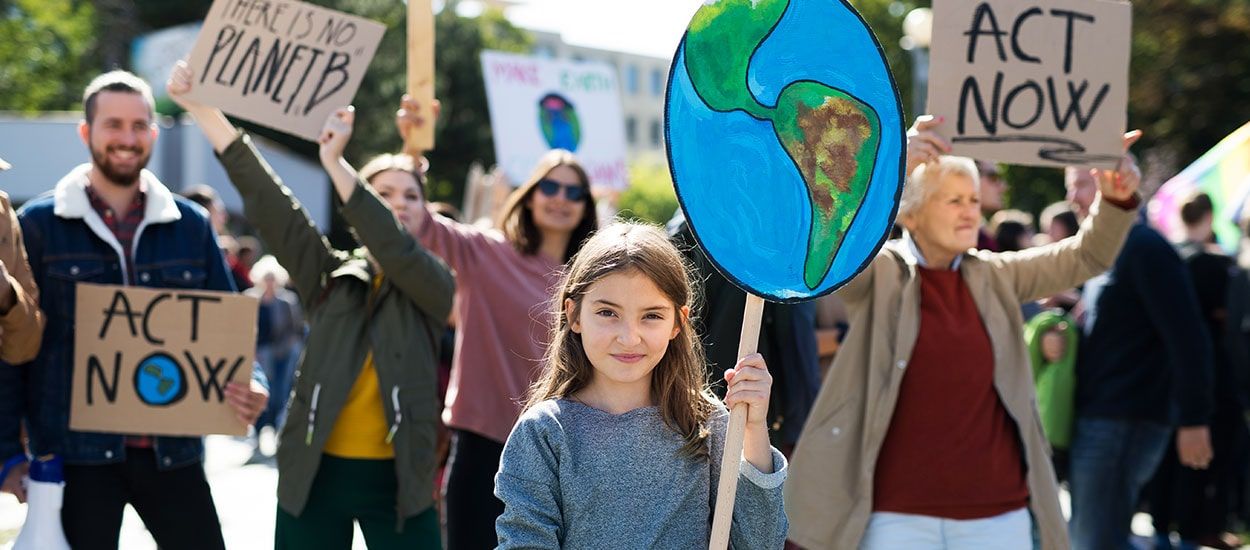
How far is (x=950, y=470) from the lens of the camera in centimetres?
425

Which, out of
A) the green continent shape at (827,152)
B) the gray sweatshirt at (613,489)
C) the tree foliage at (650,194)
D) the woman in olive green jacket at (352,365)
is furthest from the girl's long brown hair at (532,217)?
the tree foliage at (650,194)

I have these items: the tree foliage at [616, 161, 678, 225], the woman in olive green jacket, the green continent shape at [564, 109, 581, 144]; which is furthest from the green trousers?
the tree foliage at [616, 161, 678, 225]

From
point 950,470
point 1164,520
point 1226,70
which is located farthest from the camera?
point 1226,70

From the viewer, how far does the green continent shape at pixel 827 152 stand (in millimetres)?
3018

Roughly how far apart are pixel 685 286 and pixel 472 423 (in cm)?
215

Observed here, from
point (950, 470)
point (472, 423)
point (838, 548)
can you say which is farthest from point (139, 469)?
point (950, 470)

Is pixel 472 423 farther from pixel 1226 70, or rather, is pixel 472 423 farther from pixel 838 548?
pixel 1226 70

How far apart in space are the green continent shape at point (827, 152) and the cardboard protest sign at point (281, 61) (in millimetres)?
2303

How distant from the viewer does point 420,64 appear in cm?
552

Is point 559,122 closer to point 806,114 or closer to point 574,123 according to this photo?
point 574,123

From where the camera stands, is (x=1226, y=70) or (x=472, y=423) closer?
(x=472, y=423)

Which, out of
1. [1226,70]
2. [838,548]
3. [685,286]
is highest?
[1226,70]

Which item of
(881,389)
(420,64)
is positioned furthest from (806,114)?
(420,64)

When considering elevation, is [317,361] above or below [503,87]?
below
